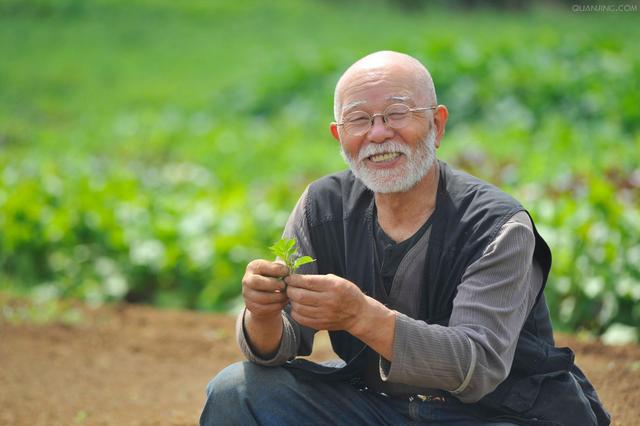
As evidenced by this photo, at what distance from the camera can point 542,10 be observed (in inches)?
924

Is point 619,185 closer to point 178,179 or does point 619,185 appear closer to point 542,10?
point 178,179

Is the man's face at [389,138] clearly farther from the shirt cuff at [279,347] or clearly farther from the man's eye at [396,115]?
the shirt cuff at [279,347]

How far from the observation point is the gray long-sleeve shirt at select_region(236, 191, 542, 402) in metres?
2.84

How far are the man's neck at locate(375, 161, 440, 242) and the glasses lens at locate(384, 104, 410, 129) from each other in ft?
0.64

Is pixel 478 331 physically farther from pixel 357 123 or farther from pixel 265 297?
pixel 357 123

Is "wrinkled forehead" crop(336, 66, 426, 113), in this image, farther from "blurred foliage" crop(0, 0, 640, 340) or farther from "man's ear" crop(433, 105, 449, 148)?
"blurred foliage" crop(0, 0, 640, 340)

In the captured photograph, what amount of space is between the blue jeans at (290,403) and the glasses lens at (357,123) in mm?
839

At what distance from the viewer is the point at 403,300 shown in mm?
3188

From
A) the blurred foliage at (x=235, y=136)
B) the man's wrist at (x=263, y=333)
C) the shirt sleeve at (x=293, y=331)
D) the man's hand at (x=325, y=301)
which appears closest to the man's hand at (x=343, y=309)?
the man's hand at (x=325, y=301)

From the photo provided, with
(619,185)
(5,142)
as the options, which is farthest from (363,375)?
(5,142)

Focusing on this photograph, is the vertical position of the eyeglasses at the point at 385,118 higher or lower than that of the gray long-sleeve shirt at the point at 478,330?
higher

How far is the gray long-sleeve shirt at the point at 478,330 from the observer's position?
9.33 feet

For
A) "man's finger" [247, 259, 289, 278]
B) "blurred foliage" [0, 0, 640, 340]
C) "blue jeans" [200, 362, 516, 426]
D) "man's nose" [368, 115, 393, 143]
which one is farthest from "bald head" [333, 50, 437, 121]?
"blurred foliage" [0, 0, 640, 340]

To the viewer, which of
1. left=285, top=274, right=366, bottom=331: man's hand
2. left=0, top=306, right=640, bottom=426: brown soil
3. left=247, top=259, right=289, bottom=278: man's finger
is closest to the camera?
left=285, top=274, right=366, bottom=331: man's hand
